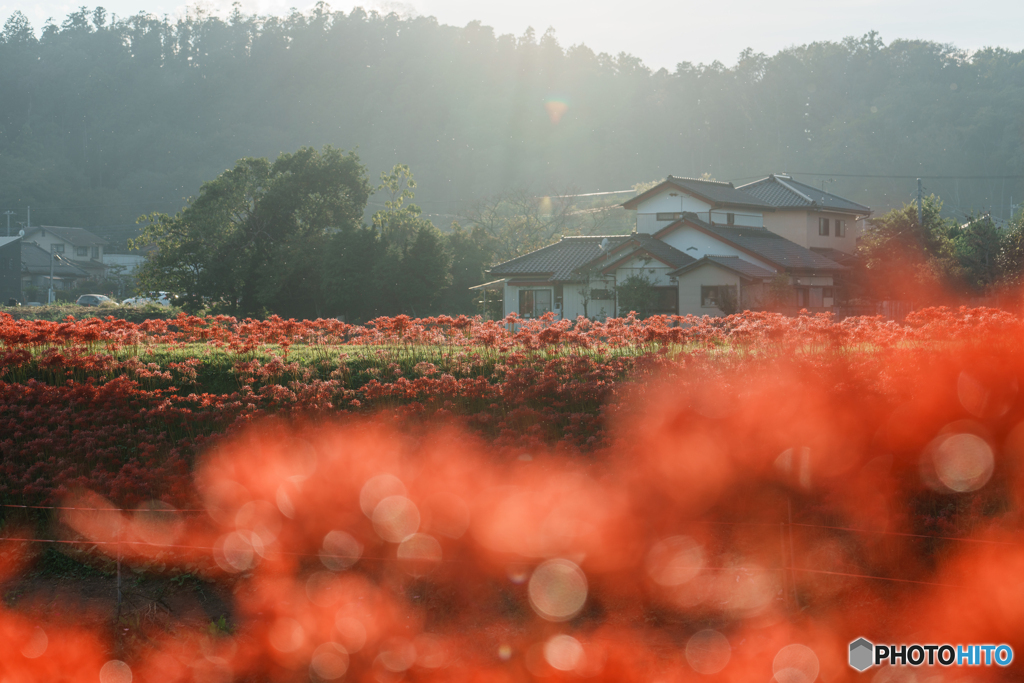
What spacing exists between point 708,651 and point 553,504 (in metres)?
1.77

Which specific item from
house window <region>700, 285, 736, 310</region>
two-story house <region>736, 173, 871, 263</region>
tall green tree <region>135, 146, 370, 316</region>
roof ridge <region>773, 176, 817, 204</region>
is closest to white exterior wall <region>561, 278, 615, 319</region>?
house window <region>700, 285, 736, 310</region>

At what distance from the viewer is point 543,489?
7.05m

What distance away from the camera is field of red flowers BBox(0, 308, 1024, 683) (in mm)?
5727

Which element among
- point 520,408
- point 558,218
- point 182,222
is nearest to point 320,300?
point 182,222

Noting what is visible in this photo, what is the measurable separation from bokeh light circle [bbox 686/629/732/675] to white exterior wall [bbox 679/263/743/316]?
25.7 metres

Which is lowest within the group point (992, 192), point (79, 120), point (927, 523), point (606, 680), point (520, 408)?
point (606, 680)

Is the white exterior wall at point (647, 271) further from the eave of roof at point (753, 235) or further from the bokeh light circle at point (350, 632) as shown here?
the bokeh light circle at point (350, 632)

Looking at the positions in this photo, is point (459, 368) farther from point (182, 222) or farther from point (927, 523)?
point (182, 222)

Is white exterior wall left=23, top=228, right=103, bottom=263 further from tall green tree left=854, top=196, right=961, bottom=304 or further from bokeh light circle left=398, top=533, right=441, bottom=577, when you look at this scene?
bokeh light circle left=398, top=533, right=441, bottom=577

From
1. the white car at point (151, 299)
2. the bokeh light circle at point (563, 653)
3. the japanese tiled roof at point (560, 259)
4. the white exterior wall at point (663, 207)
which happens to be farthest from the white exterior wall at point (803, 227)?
the bokeh light circle at point (563, 653)

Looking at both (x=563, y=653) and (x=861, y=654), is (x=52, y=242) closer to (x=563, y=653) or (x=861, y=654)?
(x=563, y=653)

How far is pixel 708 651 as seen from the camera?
554 cm

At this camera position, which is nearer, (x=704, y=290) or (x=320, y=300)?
(x=704, y=290)

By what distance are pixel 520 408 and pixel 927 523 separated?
3.81 metres
